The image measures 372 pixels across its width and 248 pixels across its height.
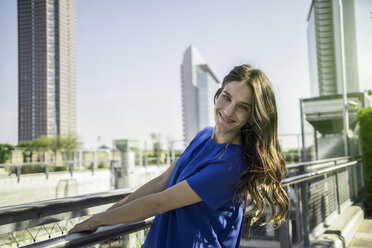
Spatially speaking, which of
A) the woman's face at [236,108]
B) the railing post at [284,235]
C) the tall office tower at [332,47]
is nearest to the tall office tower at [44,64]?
the tall office tower at [332,47]

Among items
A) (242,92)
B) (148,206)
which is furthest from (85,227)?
(242,92)

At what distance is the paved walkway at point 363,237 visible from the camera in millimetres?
3674

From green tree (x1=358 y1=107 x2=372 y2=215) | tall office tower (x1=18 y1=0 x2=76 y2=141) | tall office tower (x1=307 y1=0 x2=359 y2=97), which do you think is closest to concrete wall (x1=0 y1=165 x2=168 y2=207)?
tall office tower (x1=307 y1=0 x2=359 y2=97)

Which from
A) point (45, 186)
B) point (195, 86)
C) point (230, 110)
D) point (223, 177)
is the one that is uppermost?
point (195, 86)

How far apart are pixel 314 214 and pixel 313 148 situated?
21.7 feet

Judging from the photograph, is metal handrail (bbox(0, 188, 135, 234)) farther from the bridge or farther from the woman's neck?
the woman's neck

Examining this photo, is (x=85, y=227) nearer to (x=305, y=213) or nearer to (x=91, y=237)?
(x=91, y=237)

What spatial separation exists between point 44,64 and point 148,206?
2407cm

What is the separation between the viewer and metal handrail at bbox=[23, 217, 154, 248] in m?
0.81

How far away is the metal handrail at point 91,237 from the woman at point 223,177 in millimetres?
30

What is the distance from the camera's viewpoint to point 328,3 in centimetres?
1097

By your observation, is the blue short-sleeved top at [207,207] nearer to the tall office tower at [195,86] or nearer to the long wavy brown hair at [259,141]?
the long wavy brown hair at [259,141]

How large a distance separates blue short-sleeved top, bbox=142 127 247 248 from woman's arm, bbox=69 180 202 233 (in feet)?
0.10

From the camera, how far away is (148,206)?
0.97 m
